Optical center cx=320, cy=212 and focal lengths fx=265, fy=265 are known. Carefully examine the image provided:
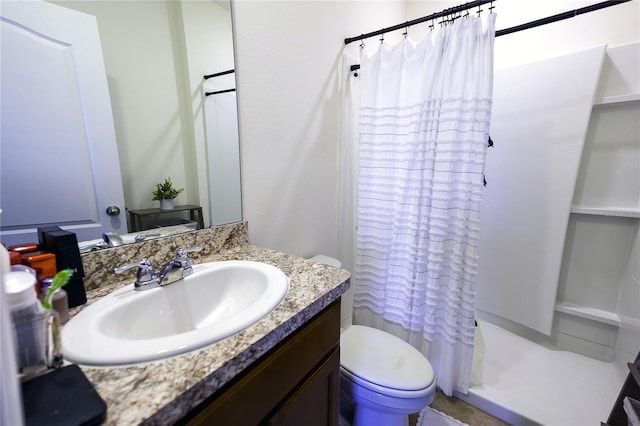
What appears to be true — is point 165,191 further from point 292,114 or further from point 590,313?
point 590,313

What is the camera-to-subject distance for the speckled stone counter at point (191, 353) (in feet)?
1.28

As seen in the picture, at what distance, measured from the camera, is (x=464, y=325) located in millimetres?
1270

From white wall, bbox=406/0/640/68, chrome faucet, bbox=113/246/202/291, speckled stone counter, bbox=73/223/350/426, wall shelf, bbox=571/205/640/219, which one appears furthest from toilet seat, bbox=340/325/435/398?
white wall, bbox=406/0/640/68

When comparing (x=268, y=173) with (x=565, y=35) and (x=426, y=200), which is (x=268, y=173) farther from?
(x=565, y=35)

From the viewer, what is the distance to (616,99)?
1.46 meters

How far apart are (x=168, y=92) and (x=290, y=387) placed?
0.97 metres

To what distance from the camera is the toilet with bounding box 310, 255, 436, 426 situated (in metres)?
0.97

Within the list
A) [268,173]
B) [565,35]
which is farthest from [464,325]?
[565,35]

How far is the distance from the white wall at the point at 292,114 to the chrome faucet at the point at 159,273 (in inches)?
15.3

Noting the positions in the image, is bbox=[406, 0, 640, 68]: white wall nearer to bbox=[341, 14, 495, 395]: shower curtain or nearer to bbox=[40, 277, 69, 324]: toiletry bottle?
bbox=[341, 14, 495, 395]: shower curtain

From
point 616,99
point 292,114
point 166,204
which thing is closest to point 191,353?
point 166,204

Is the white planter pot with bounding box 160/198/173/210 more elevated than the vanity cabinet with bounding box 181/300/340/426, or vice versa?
the white planter pot with bounding box 160/198/173/210

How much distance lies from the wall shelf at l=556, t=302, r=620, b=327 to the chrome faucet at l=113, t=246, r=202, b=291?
220 cm

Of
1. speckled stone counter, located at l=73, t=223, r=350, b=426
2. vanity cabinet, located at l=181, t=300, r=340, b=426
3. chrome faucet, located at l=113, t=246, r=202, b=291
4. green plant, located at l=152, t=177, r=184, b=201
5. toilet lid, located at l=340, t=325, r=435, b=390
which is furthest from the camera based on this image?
toilet lid, located at l=340, t=325, r=435, b=390
